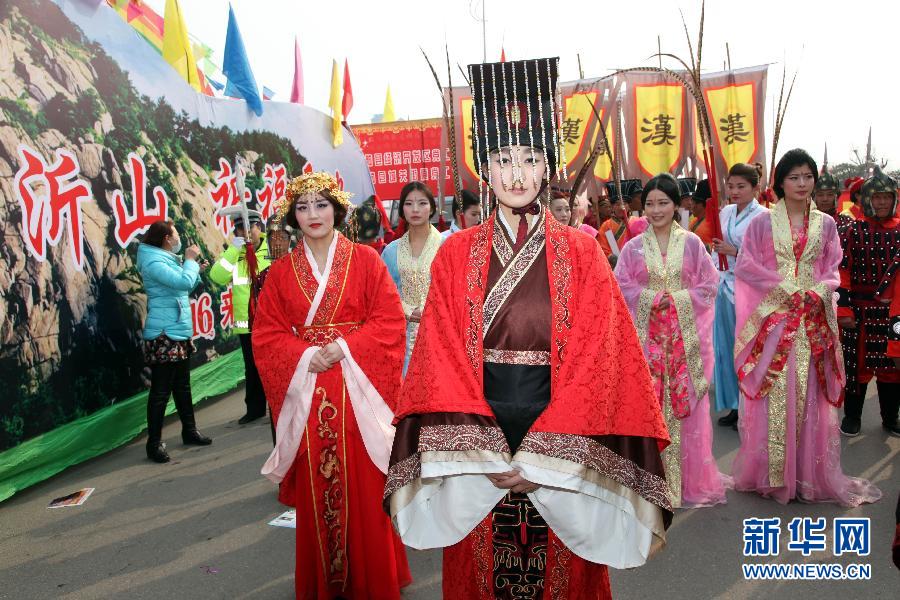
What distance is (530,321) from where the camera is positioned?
1.92m

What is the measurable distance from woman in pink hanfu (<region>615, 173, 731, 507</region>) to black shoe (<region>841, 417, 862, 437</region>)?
1.74 m

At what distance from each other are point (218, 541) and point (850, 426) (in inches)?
179

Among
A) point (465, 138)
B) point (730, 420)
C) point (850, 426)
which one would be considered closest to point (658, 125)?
point (465, 138)

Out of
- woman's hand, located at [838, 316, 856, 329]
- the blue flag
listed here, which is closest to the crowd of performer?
woman's hand, located at [838, 316, 856, 329]

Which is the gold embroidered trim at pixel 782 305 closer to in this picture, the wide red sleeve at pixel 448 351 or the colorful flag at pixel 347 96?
the wide red sleeve at pixel 448 351

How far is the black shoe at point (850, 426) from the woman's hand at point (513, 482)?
422 cm

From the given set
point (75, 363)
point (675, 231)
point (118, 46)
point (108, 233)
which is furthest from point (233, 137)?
point (675, 231)

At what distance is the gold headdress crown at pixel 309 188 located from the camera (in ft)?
9.89

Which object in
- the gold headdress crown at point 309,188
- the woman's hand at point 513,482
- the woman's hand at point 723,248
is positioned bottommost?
the woman's hand at point 513,482

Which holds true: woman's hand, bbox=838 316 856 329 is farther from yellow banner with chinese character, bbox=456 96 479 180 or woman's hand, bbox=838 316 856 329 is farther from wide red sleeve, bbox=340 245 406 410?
yellow banner with chinese character, bbox=456 96 479 180

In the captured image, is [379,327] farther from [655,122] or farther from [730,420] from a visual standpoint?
[655,122]

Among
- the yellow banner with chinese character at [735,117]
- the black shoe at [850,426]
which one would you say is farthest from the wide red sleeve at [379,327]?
the yellow banner with chinese character at [735,117]

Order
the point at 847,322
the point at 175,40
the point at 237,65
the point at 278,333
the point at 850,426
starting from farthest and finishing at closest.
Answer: the point at 237,65
the point at 175,40
the point at 850,426
the point at 847,322
the point at 278,333

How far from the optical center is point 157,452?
5.09 metres
